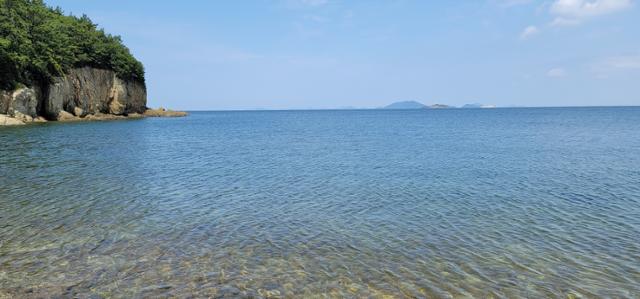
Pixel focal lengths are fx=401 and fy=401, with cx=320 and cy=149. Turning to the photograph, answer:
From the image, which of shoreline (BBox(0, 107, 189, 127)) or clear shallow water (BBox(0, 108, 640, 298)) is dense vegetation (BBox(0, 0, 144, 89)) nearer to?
shoreline (BBox(0, 107, 189, 127))

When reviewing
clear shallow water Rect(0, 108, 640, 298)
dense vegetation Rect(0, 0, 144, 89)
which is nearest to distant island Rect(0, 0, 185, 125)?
dense vegetation Rect(0, 0, 144, 89)

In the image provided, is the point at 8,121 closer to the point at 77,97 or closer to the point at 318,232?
the point at 77,97

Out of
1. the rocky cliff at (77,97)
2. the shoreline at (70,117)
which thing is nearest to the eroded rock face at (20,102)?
the rocky cliff at (77,97)

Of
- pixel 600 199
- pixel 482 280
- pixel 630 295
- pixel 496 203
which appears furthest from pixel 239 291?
pixel 600 199

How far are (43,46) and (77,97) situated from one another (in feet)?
56.3

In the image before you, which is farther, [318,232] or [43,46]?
[43,46]

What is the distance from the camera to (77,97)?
8775 cm

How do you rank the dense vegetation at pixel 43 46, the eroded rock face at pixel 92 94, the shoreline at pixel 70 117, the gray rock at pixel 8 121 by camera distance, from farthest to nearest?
1. the eroded rock face at pixel 92 94
2. the dense vegetation at pixel 43 46
3. the shoreline at pixel 70 117
4. the gray rock at pixel 8 121

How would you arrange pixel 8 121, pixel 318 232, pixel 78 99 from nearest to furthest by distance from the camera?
pixel 318 232
pixel 8 121
pixel 78 99

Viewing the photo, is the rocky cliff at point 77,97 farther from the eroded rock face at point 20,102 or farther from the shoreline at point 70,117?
the shoreline at point 70,117

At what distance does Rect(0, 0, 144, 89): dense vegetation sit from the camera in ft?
214

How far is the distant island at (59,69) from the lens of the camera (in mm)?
65438

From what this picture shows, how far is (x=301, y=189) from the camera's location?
21.6m

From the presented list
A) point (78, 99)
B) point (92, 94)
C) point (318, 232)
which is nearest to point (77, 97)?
point (78, 99)
